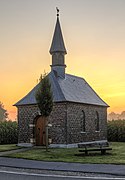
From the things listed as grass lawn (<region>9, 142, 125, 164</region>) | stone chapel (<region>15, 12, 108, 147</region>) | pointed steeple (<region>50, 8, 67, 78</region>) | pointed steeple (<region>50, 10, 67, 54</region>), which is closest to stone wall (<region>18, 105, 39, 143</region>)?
stone chapel (<region>15, 12, 108, 147</region>)

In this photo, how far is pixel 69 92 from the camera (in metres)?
30.9

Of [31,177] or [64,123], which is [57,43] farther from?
[31,177]

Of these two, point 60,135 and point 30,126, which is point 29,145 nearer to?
point 30,126

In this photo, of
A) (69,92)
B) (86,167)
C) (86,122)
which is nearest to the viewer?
(86,167)

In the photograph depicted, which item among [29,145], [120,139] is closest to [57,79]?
[29,145]

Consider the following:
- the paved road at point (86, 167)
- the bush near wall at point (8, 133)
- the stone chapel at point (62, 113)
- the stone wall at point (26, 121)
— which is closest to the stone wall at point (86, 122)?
the stone chapel at point (62, 113)

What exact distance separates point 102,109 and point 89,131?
15.2ft

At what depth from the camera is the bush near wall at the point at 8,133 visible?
36.5 meters

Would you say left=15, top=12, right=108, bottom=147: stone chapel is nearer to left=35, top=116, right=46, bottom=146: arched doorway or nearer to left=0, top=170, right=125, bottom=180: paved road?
left=35, top=116, right=46, bottom=146: arched doorway

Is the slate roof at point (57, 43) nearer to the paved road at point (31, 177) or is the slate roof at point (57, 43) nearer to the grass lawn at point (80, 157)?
the grass lawn at point (80, 157)

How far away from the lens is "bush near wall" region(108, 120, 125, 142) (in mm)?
39256

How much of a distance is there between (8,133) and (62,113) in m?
11.0

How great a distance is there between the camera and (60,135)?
1118 inches

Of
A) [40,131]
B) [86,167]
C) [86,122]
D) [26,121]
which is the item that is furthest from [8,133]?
[86,167]
